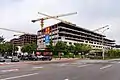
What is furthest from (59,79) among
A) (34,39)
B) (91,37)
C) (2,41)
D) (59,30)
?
(34,39)

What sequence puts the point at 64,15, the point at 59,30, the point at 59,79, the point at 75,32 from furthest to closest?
the point at 75,32, the point at 59,30, the point at 64,15, the point at 59,79

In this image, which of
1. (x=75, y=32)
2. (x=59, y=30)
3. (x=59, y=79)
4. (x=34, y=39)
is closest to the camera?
(x=59, y=79)

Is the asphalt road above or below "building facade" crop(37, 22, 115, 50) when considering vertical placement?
below

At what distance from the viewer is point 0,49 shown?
11356 cm

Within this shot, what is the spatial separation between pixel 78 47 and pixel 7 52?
1398 inches

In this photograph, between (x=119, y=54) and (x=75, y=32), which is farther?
(x=75, y=32)

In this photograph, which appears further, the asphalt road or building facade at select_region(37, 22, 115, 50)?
building facade at select_region(37, 22, 115, 50)

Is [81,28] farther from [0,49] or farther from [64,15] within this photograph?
[64,15]

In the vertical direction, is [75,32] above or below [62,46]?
above

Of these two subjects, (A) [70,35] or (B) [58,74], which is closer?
(B) [58,74]

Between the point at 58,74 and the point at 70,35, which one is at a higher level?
the point at 70,35

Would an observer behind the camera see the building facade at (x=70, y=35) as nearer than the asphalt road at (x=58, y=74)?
No

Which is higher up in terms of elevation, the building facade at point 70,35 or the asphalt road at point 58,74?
the building facade at point 70,35

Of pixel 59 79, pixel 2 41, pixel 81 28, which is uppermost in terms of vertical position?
pixel 81 28
